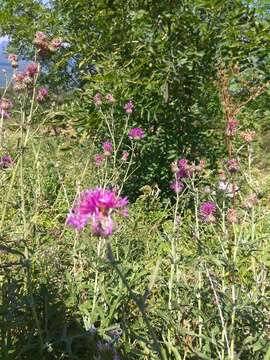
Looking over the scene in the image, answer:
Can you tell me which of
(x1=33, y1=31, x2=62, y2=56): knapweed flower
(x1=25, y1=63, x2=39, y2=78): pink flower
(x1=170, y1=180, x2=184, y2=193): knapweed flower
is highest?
(x1=33, y1=31, x2=62, y2=56): knapweed flower

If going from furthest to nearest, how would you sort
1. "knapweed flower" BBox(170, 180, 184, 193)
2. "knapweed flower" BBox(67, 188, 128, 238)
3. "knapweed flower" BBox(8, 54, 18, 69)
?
"knapweed flower" BBox(8, 54, 18, 69) → "knapweed flower" BBox(170, 180, 184, 193) → "knapweed flower" BBox(67, 188, 128, 238)

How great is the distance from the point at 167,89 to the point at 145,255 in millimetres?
1406

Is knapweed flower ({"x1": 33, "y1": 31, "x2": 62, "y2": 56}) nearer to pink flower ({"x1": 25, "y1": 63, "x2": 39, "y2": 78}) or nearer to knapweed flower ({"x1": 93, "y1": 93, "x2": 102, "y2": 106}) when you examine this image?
pink flower ({"x1": 25, "y1": 63, "x2": 39, "y2": 78})

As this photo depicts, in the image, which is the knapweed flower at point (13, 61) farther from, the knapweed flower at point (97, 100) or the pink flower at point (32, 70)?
the knapweed flower at point (97, 100)

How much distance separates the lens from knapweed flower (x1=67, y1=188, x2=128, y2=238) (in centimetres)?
108

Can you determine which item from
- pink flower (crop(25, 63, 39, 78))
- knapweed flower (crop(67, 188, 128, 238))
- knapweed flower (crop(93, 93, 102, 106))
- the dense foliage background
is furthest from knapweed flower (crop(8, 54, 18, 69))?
knapweed flower (crop(67, 188, 128, 238))

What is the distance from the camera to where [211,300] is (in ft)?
6.33

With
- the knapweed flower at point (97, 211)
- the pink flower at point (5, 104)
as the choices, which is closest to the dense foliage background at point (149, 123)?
the pink flower at point (5, 104)

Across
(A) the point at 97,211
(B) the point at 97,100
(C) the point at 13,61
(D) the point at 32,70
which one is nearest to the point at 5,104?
(C) the point at 13,61

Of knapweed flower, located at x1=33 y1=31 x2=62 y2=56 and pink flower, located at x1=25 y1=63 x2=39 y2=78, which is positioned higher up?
knapweed flower, located at x1=33 y1=31 x2=62 y2=56

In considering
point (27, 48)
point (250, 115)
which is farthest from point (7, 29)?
point (250, 115)

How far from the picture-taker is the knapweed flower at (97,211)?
1084 mm

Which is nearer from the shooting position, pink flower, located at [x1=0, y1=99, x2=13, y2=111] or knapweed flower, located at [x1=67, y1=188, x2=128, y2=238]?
knapweed flower, located at [x1=67, y1=188, x2=128, y2=238]

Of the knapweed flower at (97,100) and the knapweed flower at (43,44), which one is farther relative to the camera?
the knapweed flower at (97,100)
